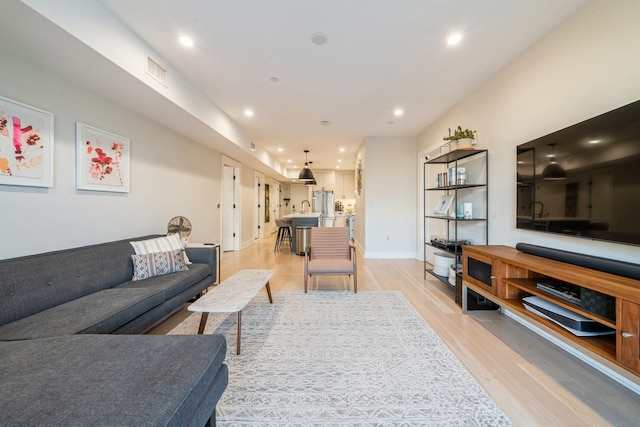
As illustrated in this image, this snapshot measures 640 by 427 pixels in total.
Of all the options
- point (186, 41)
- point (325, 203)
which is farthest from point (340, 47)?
point (325, 203)

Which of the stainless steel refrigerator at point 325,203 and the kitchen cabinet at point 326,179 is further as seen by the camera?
the kitchen cabinet at point 326,179

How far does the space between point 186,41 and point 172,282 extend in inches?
92.1

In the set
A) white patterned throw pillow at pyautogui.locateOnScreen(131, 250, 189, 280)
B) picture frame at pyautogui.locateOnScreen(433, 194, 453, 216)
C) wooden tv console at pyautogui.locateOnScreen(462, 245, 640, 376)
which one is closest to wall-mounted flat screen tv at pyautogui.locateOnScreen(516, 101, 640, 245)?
wooden tv console at pyautogui.locateOnScreen(462, 245, 640, 376)

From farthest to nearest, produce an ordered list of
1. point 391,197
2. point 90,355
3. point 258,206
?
point 258,206
point 391,197
point 90,355

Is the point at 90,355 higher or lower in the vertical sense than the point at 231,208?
lower

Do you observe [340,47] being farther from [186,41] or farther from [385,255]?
[385,255]

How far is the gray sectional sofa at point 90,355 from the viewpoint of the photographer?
810 mm

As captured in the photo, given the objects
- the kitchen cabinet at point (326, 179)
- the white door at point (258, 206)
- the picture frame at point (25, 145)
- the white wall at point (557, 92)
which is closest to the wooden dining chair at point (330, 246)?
the white wall at point (557, 92)

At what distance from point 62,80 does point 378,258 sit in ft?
17.4

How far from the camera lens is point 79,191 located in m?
2.39

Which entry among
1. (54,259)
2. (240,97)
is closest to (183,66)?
(240,97)

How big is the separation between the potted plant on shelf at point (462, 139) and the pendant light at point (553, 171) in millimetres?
981

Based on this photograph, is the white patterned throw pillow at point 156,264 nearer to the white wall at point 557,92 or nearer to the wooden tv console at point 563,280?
the wooden tv console at point 563,280

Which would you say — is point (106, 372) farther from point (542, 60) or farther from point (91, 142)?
point (542, 60)
